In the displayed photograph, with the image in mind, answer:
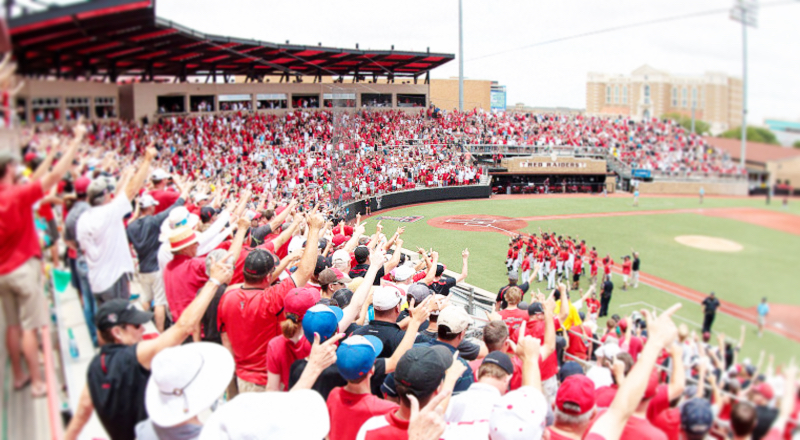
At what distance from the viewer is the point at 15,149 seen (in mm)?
1752

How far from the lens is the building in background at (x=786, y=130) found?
3.58m

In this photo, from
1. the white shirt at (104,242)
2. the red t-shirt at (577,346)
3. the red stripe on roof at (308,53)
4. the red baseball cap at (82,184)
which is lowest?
the red t-shirt at (577,346)

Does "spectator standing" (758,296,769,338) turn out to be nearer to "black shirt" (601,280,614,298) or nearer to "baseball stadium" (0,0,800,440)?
"baseball stadium" (0,0,800,440)

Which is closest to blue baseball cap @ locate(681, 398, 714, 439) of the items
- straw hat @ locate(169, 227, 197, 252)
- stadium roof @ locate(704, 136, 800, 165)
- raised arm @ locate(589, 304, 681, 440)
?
raised arm @ locate(589, 304, 681, 440)

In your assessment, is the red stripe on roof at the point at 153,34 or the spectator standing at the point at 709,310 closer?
the red stripe on roof at the point at 153,34

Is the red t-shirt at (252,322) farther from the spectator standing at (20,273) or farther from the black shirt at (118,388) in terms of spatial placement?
the spectator standing at (20,273)

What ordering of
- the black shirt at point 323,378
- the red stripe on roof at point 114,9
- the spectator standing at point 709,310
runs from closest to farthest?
the red stripe on roof at point 114,9
the black shirt at point 323,378
the spectator standing at point 709,310

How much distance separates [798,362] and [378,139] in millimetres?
9030

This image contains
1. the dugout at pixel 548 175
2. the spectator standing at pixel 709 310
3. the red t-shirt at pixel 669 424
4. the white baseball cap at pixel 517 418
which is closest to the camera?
the white baseball cap at pixel 517 418

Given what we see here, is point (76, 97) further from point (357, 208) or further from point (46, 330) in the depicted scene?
point (357, 208)

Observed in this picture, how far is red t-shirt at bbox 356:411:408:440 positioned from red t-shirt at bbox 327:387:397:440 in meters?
0.18

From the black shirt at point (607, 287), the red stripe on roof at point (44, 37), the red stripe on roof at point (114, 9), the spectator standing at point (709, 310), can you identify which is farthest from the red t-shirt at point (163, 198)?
the black shirt at point (607, 287)

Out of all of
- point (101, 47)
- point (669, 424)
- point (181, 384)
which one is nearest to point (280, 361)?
point (181, 384)

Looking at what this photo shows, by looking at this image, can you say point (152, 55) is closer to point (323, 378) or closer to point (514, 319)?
point (323, 378)
